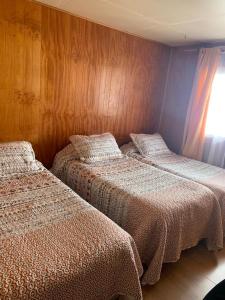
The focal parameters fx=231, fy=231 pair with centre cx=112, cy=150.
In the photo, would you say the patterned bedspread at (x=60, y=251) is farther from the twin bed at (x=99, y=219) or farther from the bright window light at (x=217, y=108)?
the bright window light at (x=217, y=108)

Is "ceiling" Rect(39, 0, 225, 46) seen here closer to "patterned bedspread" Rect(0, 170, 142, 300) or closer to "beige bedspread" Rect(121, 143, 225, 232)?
"beige bedspread" Rect(121, 143, 225, 232)

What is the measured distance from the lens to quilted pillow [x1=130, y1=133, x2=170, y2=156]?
3.01 m

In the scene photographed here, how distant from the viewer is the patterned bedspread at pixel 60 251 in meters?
1.02

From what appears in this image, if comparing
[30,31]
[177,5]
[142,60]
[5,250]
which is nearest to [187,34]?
[142,60]

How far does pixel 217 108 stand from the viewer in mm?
2898

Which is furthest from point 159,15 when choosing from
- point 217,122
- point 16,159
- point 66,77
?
point 16,159

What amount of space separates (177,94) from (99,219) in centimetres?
252

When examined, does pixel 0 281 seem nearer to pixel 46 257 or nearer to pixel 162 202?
pixel 46 257

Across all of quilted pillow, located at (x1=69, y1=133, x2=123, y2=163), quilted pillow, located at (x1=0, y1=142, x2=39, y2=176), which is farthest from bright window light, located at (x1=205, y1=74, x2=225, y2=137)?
quilted pillow, located at (x1=0, y1=142, x2=39, y2=176)

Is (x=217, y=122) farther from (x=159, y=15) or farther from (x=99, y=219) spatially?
(x=99, y=219)

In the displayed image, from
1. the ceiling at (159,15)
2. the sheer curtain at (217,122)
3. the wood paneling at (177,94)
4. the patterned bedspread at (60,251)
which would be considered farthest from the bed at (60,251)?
the wood paneling at (177,94)

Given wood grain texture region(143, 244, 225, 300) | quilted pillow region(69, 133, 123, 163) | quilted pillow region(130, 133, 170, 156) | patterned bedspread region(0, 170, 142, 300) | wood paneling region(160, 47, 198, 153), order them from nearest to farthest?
patterned bedspread region(0, 170, 142, 300) → wood grain texture region(143, 244, 225, 300) → quilted pillow region(69, 133, 123, 163) → quilted pillow region(130, 133, 170, 156) → wood paneling region(160, 47, 198, 153)

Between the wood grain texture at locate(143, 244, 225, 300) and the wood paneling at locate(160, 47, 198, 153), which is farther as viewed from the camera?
the wood paneling at locate(160, 47, 198, 153)

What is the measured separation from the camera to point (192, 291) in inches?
67.3
